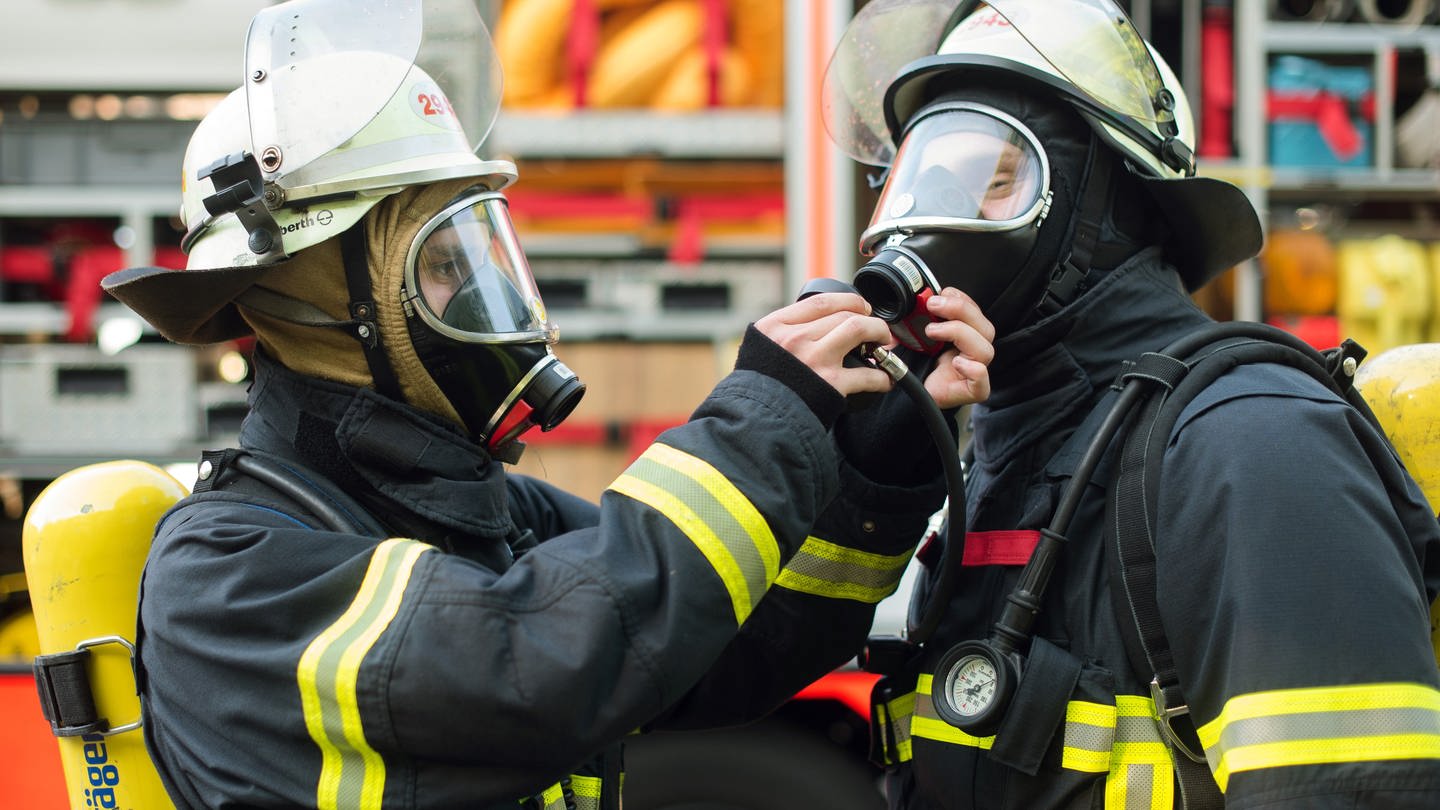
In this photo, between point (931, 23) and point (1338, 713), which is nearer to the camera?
point (1338, 713)

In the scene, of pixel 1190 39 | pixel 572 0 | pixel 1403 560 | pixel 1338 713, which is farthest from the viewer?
pixel 1190 39

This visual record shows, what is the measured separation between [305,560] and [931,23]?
4.86ft

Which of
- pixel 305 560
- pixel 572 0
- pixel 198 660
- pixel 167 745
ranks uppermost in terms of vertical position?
pixel 572 0

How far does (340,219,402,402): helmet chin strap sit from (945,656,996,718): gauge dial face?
0.92 meters

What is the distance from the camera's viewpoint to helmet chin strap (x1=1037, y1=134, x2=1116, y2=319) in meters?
1.84

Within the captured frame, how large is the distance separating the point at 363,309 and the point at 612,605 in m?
0.65

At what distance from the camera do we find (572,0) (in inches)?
179

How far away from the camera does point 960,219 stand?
1.80m

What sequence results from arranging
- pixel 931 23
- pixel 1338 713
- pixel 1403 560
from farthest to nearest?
pixel 931 23
pixel 1403 560
pixel 1338 713

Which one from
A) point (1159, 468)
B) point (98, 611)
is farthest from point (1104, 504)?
point (98, 611)

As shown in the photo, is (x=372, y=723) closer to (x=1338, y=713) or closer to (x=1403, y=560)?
(x=1338, y=713)

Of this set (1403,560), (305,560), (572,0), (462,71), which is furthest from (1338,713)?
(572,0)

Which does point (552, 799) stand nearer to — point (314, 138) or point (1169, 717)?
point (1169, 717)

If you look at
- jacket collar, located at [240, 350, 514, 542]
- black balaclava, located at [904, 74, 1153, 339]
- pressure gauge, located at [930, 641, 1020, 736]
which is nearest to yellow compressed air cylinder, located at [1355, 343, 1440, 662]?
black balaclava, located at [904, 74, 1153, 339]
